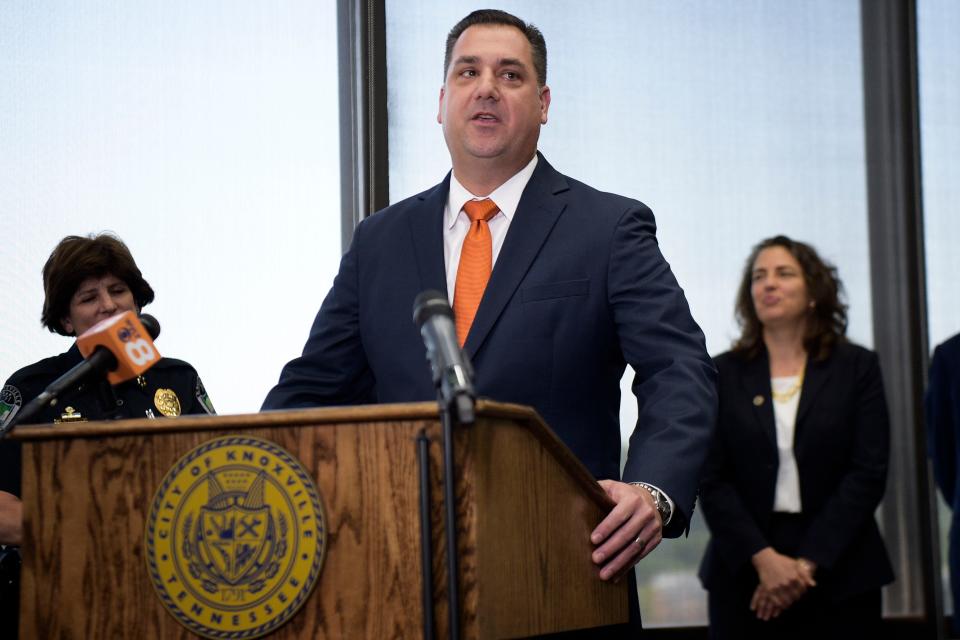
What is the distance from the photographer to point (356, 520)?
4.39ft

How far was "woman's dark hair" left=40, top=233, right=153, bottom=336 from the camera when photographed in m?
3.16

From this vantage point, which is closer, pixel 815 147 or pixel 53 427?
pixel 53 427

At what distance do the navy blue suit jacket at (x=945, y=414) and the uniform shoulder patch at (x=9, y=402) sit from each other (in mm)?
2767

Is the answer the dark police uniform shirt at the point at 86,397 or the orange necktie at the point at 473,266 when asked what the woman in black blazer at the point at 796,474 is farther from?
the orange necktie at the point at 473,266

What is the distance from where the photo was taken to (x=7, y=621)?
2756 millimetres

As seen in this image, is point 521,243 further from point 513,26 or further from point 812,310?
point 812,310

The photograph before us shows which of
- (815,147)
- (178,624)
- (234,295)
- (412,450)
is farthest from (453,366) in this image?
(815,147)

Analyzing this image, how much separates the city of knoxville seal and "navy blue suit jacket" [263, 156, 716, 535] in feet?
1.81

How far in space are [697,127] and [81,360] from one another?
262 centimetres

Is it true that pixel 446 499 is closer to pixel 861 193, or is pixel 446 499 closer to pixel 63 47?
pixel 63 47

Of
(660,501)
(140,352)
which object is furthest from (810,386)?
(140,352)

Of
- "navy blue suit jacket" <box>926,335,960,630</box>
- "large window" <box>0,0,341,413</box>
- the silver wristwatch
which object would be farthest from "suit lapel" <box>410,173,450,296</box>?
"navy blue suit jacket" <box>926,335,960,630</box>

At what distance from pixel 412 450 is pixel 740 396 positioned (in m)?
2.65

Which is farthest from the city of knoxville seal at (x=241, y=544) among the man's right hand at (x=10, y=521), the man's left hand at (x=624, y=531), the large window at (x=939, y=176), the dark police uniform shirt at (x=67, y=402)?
the large window at (x=939, y=176)
